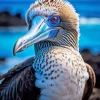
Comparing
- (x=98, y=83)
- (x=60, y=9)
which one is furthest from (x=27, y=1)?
(x=60, y=9)

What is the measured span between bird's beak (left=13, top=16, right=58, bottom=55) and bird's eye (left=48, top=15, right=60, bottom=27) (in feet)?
0.05

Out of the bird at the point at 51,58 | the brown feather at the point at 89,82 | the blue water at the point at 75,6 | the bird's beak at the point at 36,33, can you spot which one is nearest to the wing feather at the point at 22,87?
the bird at the point at 51,58

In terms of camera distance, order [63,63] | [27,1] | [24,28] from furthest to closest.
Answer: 1. [24,28]
2. [27,1]
3. [63,63]

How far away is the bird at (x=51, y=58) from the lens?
4.68 ft

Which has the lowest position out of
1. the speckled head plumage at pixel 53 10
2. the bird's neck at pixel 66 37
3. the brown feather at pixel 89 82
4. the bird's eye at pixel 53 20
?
the brown feather at pixel 89 82

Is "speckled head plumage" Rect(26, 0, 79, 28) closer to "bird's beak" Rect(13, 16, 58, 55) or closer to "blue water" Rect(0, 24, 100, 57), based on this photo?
"bird's beak" Rect(13, 16, 58, 55)

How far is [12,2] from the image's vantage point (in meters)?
2.45

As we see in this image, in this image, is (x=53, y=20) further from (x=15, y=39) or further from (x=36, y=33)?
(x=15, y=39)

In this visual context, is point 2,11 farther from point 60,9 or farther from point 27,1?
point 60,9

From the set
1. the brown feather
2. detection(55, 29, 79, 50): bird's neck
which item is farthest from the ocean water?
detection(55, 29, 79, 50): bird's neck

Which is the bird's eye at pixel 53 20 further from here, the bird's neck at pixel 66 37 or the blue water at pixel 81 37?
the blue water at pixel 81 37

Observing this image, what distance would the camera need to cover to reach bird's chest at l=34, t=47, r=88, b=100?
1425mm

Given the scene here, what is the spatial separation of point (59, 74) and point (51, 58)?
0.21 ft

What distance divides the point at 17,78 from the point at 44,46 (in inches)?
6.1
